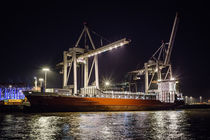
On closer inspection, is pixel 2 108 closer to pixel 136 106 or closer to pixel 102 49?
pixel 102 49

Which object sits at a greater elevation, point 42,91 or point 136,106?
point 42,91

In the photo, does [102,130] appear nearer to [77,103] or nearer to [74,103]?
[74,103]

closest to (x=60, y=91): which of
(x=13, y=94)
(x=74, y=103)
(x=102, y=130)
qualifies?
(x=74, y=103)

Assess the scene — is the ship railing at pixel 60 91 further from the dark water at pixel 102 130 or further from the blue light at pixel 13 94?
the blue light at pixel 13 94

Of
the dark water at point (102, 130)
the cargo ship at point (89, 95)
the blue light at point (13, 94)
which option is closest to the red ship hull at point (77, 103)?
the cargo ship at point (89, 95)

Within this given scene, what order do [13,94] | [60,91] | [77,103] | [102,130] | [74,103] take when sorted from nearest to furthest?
[102,130], [74,103], [77,103], [60,91], [13,94]

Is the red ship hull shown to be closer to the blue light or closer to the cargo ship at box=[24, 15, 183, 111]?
the cargo ship at box=[24, 15, 183, 111]

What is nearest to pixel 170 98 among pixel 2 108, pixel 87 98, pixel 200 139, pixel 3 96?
pixel 87 98

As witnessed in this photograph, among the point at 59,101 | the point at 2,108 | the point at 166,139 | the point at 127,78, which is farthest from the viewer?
the point at 127,78

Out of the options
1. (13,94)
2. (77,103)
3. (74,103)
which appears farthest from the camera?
(13,94)

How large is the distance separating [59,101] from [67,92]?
166 inches

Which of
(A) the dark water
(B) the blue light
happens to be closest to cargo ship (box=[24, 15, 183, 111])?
(A) the dark water

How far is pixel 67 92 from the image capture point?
35.3 m

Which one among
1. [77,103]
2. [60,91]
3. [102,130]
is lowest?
[77,103]
